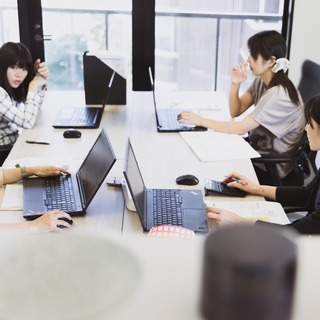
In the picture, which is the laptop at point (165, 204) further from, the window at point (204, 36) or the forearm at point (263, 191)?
the window at point (204, 36)

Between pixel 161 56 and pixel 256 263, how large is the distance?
377 cm

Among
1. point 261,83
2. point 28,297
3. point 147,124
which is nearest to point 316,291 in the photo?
point 28,297

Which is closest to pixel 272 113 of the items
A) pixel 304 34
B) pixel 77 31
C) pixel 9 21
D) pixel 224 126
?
pixel 224 126

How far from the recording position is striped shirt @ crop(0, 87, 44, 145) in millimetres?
2658

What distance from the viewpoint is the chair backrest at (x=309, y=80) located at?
295 centimetres

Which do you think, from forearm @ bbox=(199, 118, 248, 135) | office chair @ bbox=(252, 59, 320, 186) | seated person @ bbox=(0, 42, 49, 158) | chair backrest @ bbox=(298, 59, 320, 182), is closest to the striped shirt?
seated person @ bbox=(0, 42, 49, 158)

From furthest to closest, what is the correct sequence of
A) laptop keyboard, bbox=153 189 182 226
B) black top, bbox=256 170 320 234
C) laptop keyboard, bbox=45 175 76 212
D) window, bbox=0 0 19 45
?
window, bbox=0 0 19 45, black top, bbox=256 170 320 234, laptop keyboard, bbox=45 175 76 212, laptop keyboard, bbox=153 189 182 226

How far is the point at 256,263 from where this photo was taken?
0.36 metres

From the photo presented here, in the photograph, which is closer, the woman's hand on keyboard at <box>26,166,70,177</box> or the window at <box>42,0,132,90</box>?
the woman's hand on keyboard at <box>26,166,70,177</box>

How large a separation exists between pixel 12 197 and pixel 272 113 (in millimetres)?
1330

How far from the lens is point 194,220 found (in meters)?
1.73

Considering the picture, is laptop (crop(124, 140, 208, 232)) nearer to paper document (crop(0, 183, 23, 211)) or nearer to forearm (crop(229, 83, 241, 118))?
paper document (crop(0, 183, 23, 211))

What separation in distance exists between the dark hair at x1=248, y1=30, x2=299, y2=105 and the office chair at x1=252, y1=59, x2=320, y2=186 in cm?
29

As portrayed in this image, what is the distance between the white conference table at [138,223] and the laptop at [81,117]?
4cm
